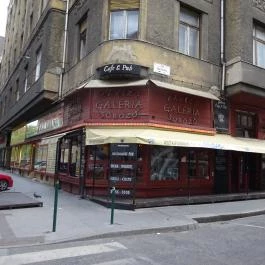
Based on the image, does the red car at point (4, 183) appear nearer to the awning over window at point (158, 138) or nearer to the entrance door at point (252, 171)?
the awning over window at point (158, 138)

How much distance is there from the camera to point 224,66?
667 inches

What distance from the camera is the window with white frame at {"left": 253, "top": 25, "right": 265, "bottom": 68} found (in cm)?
1798

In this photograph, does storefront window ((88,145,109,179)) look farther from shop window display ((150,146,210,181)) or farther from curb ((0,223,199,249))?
curb ((0,223,199,249))

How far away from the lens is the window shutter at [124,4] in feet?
50.0

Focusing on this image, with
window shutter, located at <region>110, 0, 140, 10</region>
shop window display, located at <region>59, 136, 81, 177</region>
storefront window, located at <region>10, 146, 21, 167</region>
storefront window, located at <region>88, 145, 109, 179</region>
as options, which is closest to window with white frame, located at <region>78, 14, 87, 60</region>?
window shutter, located at <region>110, 0, 140, 10</region>

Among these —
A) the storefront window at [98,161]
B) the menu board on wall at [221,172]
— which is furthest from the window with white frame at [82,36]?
the menu board on wall at [221,172]

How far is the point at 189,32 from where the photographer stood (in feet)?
54.6

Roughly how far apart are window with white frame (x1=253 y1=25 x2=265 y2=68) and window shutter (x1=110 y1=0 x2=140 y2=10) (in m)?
5.85

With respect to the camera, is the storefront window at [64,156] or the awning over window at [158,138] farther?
the storefront window at [64,156]

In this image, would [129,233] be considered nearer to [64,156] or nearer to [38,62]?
[64,156]

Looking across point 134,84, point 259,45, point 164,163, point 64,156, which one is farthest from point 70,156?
point 259,45

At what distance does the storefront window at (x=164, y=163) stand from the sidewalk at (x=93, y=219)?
5.17 feet

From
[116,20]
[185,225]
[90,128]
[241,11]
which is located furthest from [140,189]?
[241,11]

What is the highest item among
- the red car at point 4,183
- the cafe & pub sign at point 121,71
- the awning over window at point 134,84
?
the cafe & pub sign at point 121,71
